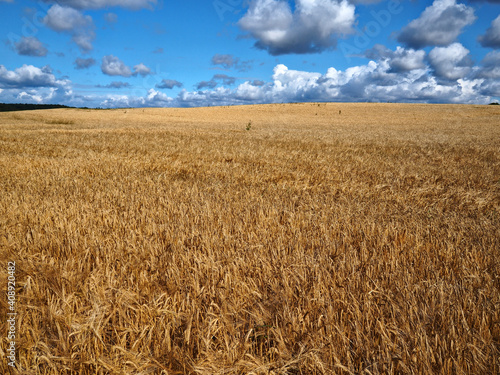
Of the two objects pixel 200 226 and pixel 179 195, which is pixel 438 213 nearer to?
pixel 200 226

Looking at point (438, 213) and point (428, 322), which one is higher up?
point (428, 322)

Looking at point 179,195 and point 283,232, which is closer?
point 283,232

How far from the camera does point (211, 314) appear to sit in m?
1.87

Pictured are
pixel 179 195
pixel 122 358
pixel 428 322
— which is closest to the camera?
pixel 122 358

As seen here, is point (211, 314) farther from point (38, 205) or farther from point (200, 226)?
point (38, 205)

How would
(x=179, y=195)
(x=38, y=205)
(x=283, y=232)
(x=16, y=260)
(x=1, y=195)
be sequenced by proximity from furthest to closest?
(x=179, y=195) < (x=1, y=195) < (x=38, y=205) < (x=283, y=232) < (x=16, y=260)

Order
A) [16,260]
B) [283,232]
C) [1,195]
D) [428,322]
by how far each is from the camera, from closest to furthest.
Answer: [428,322]
[16,260]
[283,232]
[1,195]

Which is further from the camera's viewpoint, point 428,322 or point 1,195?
point 1,195

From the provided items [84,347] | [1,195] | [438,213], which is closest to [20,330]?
[84,347]

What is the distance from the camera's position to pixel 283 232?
3318 millimetres

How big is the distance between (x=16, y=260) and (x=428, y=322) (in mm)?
3194

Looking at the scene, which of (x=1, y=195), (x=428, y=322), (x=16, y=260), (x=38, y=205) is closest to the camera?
(x=428, y=322)

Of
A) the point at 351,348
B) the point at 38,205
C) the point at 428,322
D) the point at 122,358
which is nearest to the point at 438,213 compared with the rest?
the point at 428,322

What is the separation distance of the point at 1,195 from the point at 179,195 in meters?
2.67
